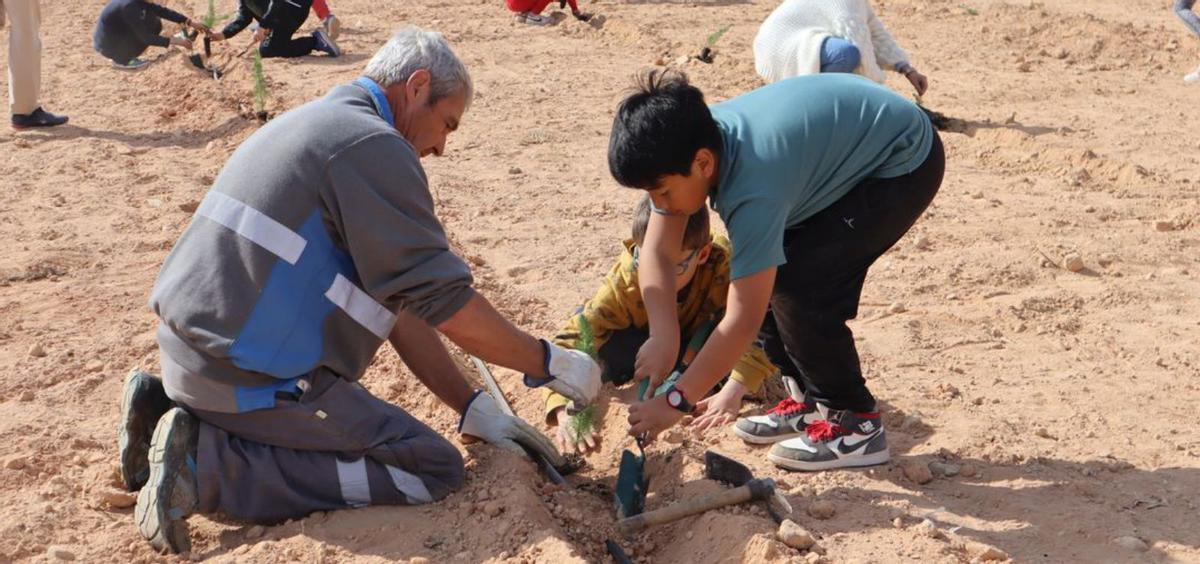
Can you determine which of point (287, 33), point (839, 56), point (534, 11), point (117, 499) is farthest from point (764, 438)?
point (534, 11)

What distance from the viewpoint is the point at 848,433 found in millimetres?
3689

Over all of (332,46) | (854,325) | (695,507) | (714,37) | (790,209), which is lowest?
(332,46)

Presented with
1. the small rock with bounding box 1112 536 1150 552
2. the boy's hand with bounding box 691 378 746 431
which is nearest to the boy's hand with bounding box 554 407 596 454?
the boy's hand with bounding box 691 378 746 431

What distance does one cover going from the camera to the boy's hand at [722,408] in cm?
392

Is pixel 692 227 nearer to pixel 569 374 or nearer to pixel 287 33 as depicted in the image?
pixel 569 374

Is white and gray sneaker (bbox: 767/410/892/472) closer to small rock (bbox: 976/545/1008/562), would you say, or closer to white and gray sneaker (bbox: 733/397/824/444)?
white and gray sneaker (bbox: 733/397/824/444)

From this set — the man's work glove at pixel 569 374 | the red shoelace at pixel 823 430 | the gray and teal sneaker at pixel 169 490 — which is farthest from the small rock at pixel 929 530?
the gray and teal sneaker at pixel 169 490

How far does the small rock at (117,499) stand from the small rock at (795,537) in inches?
73.0

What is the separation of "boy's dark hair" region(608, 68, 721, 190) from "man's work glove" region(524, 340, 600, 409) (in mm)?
608

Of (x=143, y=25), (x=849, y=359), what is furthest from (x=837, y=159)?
(x=143, y=25)

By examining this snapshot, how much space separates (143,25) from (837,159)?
26.9ft

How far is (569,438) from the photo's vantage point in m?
4.02

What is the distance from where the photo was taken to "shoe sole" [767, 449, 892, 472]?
3.69m

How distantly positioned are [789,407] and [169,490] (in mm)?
1887
